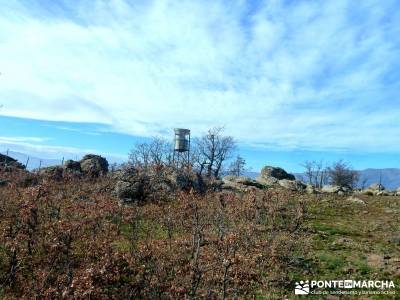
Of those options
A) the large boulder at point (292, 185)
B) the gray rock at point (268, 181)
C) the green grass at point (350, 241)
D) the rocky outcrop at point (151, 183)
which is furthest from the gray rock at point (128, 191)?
the large boulder at point (292, 185)

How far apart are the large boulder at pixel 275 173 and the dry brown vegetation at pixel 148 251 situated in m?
22.0

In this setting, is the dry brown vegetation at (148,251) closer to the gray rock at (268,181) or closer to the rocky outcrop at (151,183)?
the rocky outcrop at (151,183)

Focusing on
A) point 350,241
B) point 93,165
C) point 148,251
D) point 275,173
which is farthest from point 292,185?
point 148,251

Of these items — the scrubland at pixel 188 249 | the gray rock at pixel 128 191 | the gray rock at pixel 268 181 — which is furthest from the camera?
the gray rock at pixel 268 181

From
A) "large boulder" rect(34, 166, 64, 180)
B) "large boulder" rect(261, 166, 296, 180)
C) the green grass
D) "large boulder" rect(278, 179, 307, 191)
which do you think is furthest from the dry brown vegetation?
"large boulder" rect(261, 166, 296, 180)

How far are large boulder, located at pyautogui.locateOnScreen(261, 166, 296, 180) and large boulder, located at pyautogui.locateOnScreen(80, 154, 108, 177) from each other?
17.9 metres

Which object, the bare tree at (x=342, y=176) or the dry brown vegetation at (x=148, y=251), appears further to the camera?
the bare tree at (x=342, y=176)

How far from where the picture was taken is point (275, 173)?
4731 centimetres

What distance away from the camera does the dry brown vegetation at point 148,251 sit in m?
11.3

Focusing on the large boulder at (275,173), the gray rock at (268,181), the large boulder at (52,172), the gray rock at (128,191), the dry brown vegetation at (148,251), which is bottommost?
the dry brown vegetation at (148,251)

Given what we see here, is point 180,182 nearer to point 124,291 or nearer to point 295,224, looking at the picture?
point 295,224

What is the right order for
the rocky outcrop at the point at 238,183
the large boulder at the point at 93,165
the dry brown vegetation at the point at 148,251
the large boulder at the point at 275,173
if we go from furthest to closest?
1. the large boulder at the point at 275,173
2. the large boulder at the point at 93,165
3. the rocky outcrop at the point at 238,183
4. the dry brown vegetation at the point at 148,251

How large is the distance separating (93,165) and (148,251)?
30.1 metres

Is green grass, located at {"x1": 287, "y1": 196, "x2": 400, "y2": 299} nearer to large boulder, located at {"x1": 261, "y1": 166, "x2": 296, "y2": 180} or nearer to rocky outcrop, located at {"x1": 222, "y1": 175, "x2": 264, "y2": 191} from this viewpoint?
rocky outcrop, located at {"x1": 222, "y1": 175, "x2": 264, "y2": 191}
